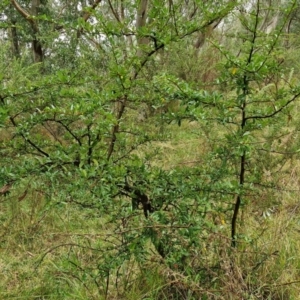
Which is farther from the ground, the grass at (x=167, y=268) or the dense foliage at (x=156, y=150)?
the dense foliage at (x=156, y=150)

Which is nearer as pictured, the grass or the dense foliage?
the dense foliage

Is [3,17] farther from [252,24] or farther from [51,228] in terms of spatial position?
[252,24]

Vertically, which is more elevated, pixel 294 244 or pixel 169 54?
pixel 169 54

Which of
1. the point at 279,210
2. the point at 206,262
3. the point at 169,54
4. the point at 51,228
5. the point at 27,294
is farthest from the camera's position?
the point at 169,54

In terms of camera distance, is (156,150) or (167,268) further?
(156,150)

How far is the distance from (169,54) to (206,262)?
453 centimetres

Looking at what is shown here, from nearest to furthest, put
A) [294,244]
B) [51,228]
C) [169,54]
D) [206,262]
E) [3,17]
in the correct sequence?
1. [206,262]
2. [294,244]
3. [51,228]
4. [169,54]
5. [3,17]

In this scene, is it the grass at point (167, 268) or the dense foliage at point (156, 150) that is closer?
the dense foliage at point (156, 150)

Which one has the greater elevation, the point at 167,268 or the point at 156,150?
the point at 156,150

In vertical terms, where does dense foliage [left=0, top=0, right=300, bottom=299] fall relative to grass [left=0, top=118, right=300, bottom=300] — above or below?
above

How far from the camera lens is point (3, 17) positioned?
6.31m

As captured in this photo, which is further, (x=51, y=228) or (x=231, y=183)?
(x=51, y=228)

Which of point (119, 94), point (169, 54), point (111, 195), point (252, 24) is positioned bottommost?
point (111, 195)

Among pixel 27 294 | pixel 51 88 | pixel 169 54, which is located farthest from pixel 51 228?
pixel 169 54
